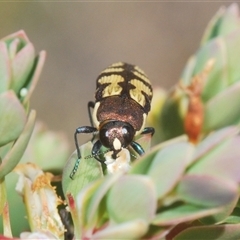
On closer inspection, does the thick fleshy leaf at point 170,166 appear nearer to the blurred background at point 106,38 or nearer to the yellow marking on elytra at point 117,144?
the yellow marking on elytra at point 117,144

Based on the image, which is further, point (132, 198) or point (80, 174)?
point (80, 174)

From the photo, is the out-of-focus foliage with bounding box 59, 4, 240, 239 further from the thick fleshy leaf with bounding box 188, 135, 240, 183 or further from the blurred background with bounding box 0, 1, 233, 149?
the blurred background with bounding box 0, 1, 233, 149

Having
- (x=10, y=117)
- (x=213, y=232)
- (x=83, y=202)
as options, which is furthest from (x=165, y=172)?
(x=10, y=117)

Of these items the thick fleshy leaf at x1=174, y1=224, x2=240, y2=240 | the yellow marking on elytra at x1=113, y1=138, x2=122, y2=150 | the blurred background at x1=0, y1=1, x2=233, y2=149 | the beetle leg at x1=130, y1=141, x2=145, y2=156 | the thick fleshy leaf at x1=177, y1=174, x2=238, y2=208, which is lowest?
the thick fleshy leaf at x1=174, y1=224, x2=240, y2=240

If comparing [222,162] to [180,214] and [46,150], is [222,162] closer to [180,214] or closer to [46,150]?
[180,214]

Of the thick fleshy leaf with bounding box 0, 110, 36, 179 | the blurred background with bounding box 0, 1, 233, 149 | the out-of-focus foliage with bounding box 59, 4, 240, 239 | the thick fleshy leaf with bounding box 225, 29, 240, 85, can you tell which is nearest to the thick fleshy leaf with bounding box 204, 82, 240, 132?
the out-of-focus foliage with bounding box 59, 4, 240, 239
